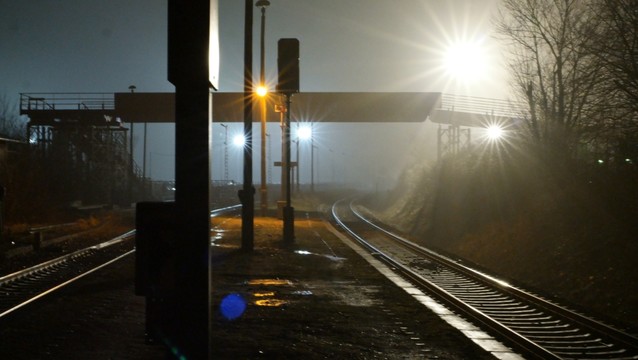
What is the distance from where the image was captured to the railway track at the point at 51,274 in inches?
440

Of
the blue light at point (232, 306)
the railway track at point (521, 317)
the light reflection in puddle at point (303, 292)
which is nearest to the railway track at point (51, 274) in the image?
the blue light at point (232, 306)

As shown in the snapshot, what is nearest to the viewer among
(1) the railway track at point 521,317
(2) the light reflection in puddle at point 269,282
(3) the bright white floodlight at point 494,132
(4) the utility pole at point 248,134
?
(1) the railway track at point 521,317

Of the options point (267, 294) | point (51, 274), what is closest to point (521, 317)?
point (267, 294)

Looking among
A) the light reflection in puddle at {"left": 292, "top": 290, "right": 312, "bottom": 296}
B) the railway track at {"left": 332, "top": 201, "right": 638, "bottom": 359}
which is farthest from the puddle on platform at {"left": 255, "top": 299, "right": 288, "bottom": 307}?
the railway track at {"left": 332, "top": 201, "right": 638, "bottom": 359}

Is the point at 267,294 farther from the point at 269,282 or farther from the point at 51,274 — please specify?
the point at 51,274

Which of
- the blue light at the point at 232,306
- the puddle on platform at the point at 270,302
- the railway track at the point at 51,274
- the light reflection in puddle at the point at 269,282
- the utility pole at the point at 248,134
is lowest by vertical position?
the light reflection in puddle at the point at 269,282

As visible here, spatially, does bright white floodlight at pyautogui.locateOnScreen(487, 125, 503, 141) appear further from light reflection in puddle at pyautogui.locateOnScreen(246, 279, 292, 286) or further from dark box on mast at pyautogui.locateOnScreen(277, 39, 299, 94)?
light reflection in puddle at pyautogui.locateOnScreen(246, 279, 292, 286)

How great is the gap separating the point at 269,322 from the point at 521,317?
3975 mm

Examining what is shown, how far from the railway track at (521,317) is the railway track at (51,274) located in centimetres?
699

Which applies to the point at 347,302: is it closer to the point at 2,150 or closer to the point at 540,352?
the point at 540,352

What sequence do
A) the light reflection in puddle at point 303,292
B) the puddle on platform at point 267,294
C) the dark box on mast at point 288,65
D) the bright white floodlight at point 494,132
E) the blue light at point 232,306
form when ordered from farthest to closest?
the bright white floodlight at point 494,132 < the dark box on mast at point 288,65 < the light reflection in puddle at point 303,292 < the puddle on platform at point 267,294 < the blue light at point 232,306

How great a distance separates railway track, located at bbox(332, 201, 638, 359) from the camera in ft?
26.6

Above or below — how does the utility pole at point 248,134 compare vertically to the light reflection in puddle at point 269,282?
above

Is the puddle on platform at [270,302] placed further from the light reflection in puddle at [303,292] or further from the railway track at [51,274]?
the railway track at [51,274]
